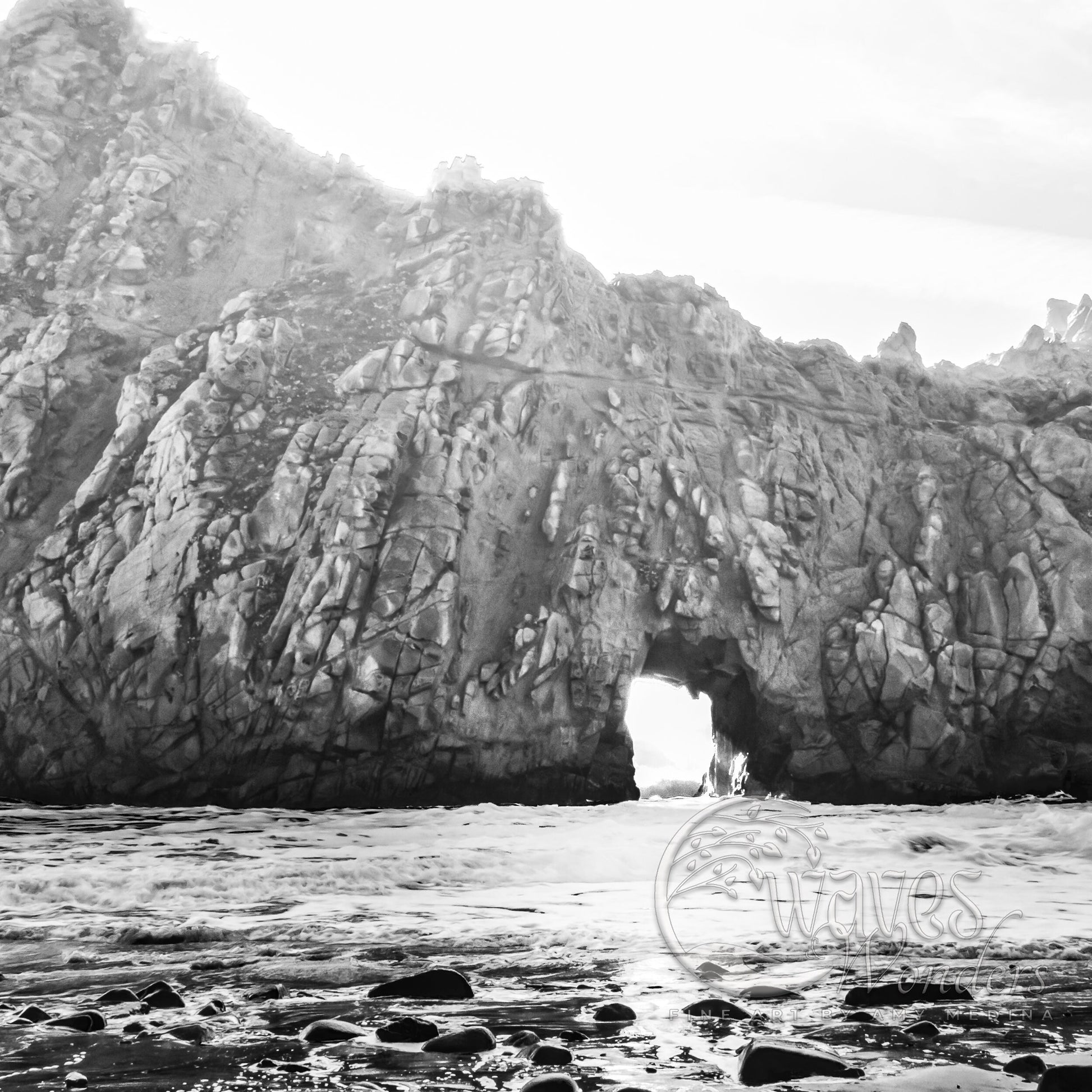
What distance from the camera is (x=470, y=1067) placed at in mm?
5496

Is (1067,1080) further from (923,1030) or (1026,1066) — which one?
(923,1030)

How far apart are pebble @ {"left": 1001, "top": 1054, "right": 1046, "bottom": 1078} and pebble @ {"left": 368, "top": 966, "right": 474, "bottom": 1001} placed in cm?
419

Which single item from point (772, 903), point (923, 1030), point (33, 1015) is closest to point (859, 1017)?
point (923, 1030)

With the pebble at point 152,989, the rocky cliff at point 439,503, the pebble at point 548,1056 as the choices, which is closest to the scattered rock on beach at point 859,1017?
the pebble at point 548,1056

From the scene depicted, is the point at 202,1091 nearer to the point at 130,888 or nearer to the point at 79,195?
the point at 130,888

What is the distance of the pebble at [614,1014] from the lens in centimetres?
671

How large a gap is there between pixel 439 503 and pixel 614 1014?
20506 mm

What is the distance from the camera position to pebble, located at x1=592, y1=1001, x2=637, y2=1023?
6.71 m

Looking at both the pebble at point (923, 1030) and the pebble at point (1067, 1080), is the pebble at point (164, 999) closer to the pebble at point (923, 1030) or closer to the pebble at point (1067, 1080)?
the pebble at point (923, 1030)

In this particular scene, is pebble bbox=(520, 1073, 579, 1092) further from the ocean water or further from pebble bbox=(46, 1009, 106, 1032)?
pebble bbox=(46, 1009, 106, 1032)

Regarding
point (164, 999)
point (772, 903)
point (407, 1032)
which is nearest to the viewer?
point (407, 1032)

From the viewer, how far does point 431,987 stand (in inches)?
298

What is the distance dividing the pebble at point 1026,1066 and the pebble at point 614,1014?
2617mm

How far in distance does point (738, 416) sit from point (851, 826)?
16.5 m
